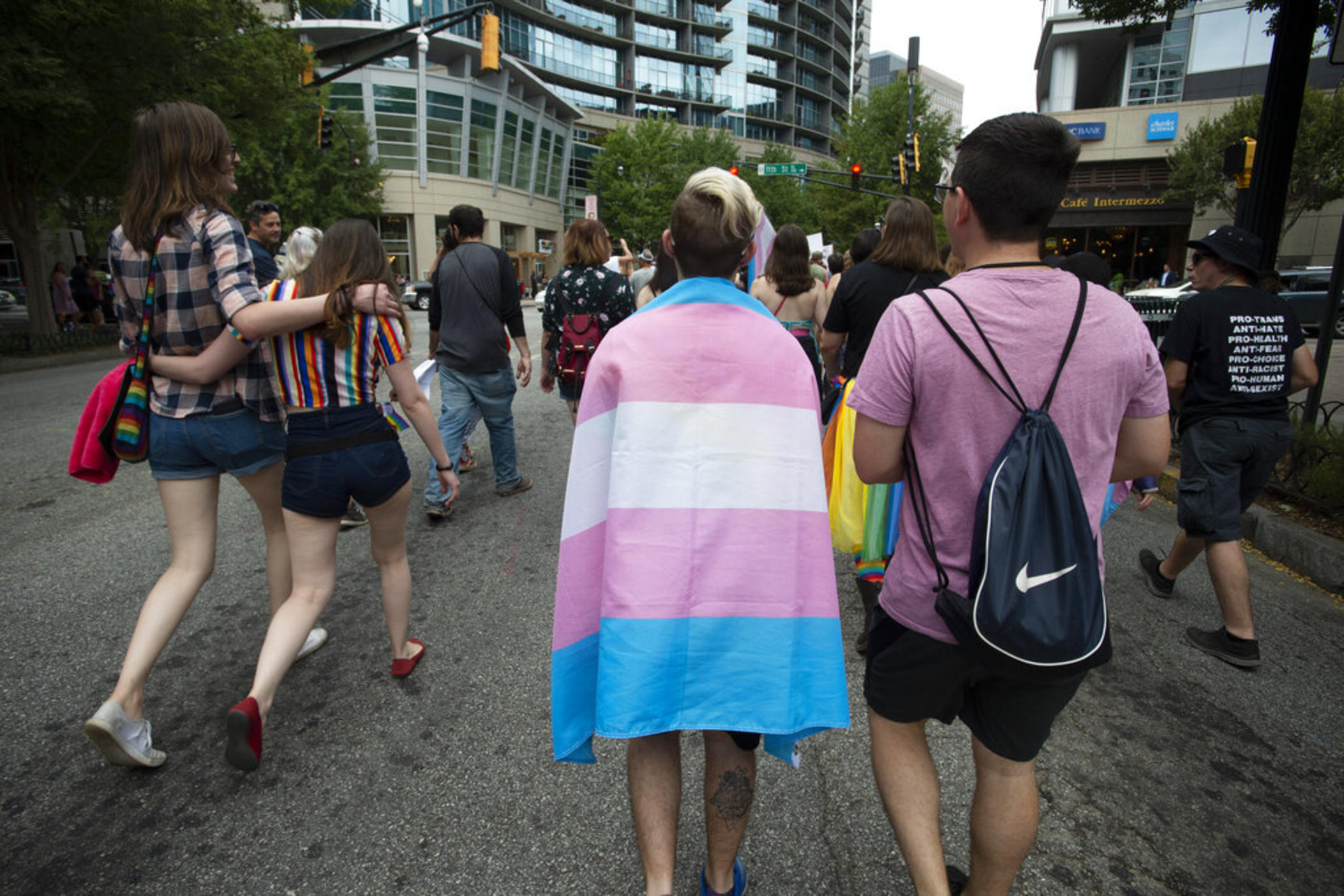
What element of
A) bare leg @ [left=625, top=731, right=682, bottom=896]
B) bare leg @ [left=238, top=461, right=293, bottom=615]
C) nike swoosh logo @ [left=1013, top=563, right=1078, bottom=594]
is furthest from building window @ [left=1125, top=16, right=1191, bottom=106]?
bare leg @ [left=625, top=731, right=682, bottom=896]

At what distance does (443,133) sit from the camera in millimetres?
46906

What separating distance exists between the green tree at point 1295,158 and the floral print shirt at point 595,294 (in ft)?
85.3

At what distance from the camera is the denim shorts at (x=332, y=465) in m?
2.64

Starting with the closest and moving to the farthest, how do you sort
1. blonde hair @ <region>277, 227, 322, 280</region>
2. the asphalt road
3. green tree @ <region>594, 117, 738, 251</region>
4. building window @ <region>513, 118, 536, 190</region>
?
the asphalt road < blonde hair @ <region>277, 227, 322, 280</region> < green tree @ <region>594, 117, 738, 251</region> < building window @ <region>513, 118, 536, 190</region>

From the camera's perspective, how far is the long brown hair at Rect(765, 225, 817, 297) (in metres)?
5.15

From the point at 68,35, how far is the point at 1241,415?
53.8 feet

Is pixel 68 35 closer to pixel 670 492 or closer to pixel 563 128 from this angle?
pixel 670 492

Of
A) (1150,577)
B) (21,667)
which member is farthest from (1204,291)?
(21,667)

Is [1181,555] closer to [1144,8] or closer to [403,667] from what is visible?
[403,667]

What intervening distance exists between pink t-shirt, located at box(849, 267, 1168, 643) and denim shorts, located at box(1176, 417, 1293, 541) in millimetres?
2257

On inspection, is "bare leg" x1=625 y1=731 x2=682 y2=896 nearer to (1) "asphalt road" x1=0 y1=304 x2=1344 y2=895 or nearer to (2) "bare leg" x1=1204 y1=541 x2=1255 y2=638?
(1) "asphalt road" x1=0 y1=304 x2=1344 y2=895

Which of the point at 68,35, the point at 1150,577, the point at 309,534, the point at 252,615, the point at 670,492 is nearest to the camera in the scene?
the point at 670,492

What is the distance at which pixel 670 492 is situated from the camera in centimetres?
166

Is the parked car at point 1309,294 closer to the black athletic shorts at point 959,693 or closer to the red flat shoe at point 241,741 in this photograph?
the black athletic shorts at point 959,693
